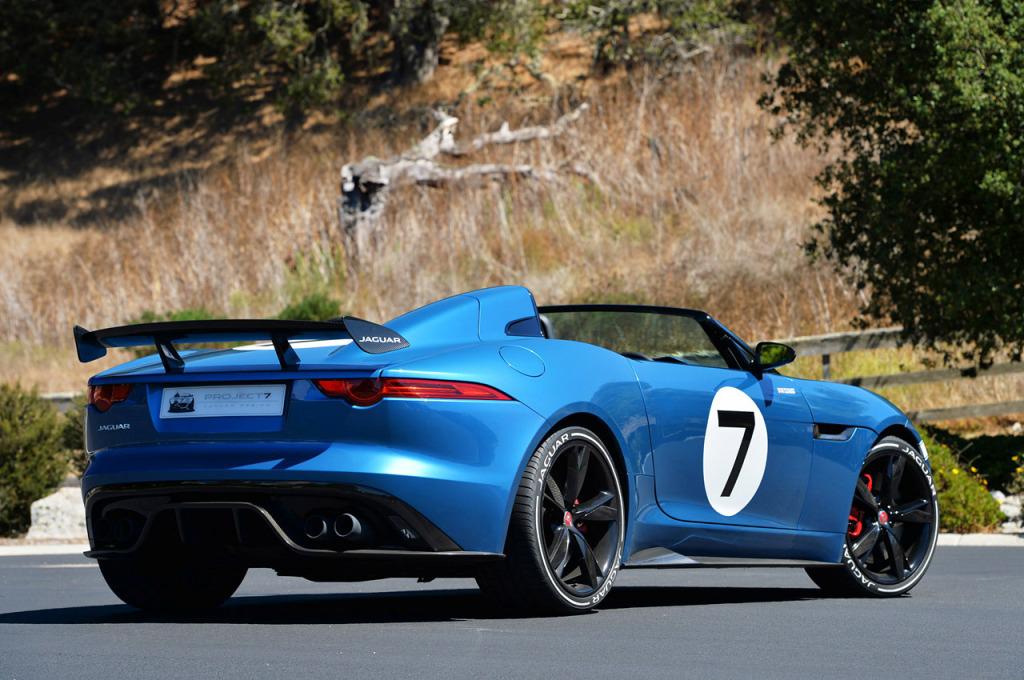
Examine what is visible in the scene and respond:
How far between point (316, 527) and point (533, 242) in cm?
2399

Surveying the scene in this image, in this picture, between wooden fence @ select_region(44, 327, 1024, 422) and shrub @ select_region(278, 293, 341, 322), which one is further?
shrub @ select_region(278, 293, 341, 322)

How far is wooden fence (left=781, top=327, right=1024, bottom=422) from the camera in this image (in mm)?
19719

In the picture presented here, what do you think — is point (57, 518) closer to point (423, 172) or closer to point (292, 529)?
point (292, 529)

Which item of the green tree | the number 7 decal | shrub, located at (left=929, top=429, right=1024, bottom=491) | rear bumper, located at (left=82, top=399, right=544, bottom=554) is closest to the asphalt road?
rear bumper, located at (left=82, top=399, right=544, bottom=554)

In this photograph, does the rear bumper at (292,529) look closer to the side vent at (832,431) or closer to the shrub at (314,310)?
the side vent at (832,431)

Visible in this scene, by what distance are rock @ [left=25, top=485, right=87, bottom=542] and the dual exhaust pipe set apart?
1003 centimetres

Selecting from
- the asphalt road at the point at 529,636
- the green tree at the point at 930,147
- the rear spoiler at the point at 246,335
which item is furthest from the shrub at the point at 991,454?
the rear spoiler at the point at 246,335

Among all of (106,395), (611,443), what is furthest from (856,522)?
(106,395)

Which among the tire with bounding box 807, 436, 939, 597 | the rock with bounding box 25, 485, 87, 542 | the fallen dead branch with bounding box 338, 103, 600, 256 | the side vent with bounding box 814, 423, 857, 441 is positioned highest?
the fallen dead branch with bounding box 338, 103, 600, 256

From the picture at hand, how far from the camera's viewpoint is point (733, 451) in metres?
7.32

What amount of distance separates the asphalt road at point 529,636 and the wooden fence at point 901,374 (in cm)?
1095

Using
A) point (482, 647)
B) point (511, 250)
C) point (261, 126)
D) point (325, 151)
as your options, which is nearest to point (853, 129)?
point (511, 250)

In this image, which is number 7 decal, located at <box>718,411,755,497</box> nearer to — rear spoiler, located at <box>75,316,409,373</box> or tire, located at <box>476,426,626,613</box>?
tire, located at <box>476,426,626,613</box>

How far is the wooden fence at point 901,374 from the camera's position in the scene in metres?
19.7
